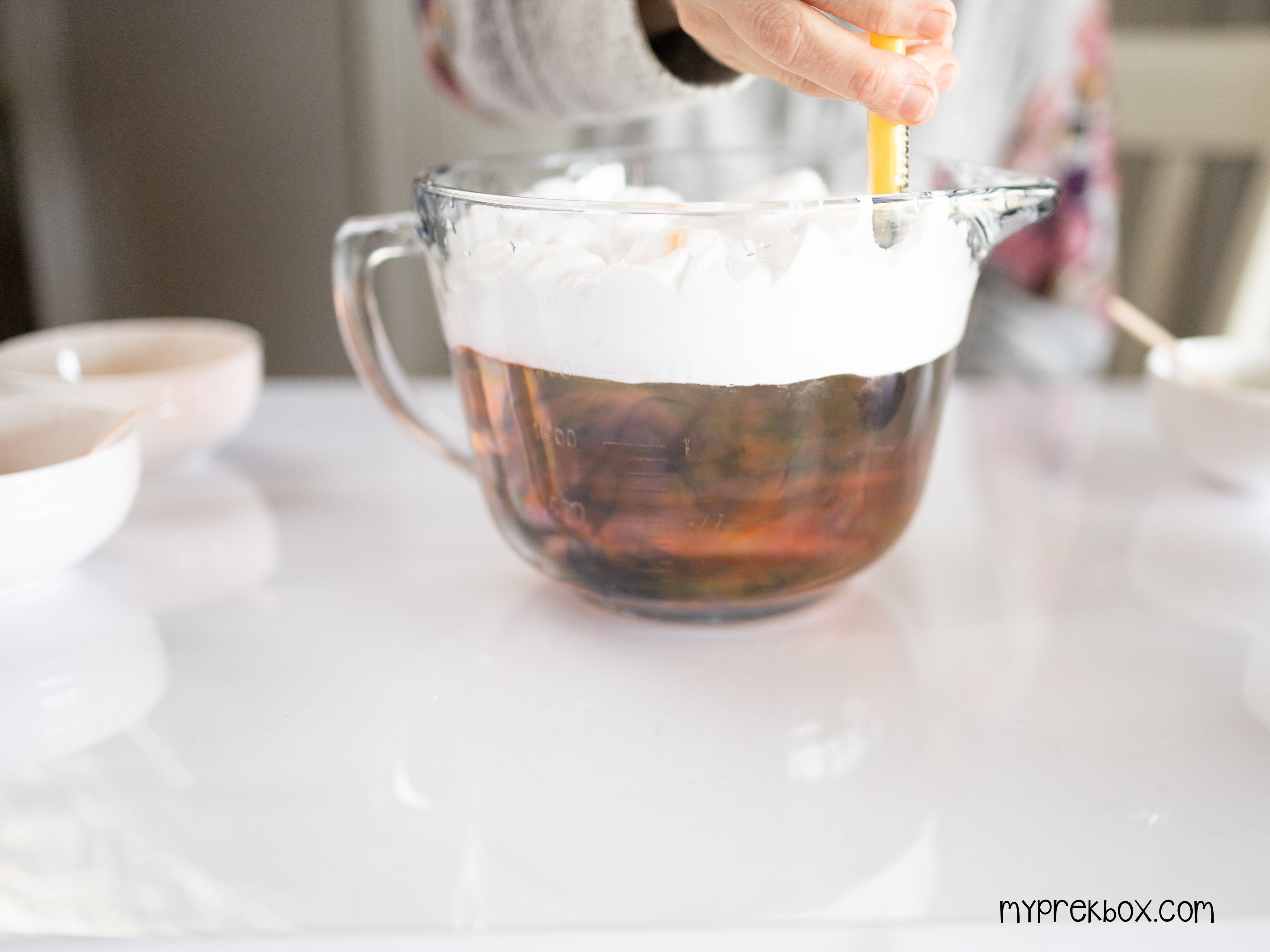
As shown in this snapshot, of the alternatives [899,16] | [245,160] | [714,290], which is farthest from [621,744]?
[245,160]

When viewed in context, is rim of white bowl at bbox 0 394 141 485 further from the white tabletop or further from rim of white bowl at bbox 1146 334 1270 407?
rim of white bowl at bbox 1146 334 1270 407

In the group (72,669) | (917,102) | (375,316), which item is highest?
(917,102)

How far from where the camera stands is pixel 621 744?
36cm

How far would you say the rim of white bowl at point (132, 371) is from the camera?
56cm

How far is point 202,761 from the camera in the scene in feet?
1.16

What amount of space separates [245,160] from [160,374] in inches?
57.1

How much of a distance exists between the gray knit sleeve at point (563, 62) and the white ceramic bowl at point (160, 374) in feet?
0.83

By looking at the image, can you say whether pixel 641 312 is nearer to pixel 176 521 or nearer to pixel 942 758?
pixel 942 758

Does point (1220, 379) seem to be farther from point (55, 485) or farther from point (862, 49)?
point (55, 485)

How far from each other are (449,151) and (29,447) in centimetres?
144

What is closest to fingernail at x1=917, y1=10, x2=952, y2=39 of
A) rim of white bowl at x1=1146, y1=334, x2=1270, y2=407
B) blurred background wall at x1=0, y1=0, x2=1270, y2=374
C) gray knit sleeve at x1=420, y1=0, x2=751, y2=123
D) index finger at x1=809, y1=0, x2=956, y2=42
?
index finger at x1=809, y1=0, x2=956, y2=42

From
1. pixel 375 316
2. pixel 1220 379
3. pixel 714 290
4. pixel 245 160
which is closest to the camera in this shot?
pixel 714 290

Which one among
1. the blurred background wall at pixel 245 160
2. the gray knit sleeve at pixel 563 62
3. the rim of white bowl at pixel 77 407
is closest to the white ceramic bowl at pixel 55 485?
the rim of white bowl at pixel 77 407

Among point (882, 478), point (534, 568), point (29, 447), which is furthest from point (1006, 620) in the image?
point (29, 447)
